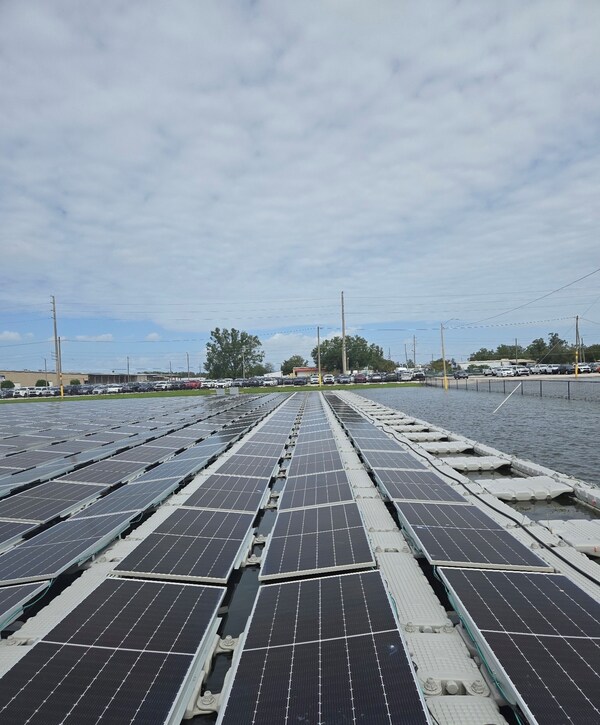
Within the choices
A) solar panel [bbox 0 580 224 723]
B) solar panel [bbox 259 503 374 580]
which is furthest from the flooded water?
solar panel [bbox 0 580 224 723]

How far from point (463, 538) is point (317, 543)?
2.66 m

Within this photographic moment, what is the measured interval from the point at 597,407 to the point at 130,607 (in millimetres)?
38340

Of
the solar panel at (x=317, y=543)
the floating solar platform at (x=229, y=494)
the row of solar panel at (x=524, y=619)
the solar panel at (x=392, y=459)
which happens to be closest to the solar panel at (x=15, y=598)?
the solar panel at (x=317, y=543)

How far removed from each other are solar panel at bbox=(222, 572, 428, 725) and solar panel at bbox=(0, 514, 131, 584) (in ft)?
12.3

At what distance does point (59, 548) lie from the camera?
820 centimetres

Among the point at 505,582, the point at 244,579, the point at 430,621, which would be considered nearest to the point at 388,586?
the point at 430,621

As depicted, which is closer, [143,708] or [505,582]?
[143,708]

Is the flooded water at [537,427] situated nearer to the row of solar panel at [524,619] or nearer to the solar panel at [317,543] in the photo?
the row of solar panel at [524,619]

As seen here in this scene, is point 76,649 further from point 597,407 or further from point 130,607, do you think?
point 597,407

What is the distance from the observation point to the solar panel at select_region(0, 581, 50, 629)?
5.76 metres

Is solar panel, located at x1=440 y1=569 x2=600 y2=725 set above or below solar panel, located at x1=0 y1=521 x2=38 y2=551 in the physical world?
above

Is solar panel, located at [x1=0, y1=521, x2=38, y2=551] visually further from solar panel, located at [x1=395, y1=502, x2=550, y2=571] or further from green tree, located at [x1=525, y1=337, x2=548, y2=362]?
green tree, located at [x1=525, y1=337, x2=548, y2=362]

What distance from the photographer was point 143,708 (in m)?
4.16

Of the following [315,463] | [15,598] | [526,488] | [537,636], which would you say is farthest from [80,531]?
[526,488]
